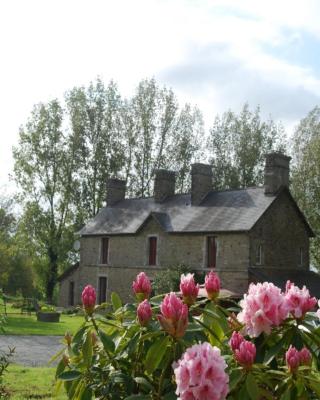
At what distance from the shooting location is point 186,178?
48156 millimetres

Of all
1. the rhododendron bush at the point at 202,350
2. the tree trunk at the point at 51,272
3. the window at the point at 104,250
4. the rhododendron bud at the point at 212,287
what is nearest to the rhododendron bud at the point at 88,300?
the rhododendron bush at the point at 202,350

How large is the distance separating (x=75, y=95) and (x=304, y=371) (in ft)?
149

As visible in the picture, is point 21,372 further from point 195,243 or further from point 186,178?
point 186,178

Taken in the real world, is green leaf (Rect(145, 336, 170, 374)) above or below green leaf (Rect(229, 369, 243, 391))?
above

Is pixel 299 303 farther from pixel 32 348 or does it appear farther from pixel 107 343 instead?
pixel 32 348

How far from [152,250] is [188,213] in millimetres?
3240

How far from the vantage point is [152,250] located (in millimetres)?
34531

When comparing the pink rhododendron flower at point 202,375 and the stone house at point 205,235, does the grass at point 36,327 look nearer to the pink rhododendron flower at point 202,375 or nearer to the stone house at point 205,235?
the stone house at point 205,235

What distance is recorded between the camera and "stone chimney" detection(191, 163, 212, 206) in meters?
34.2

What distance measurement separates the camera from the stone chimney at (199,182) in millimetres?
34156

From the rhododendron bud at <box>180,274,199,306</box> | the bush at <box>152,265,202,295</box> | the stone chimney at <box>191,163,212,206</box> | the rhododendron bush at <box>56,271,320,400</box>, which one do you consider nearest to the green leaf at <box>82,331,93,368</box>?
the rhododendron bush at <box>56,271,320,400</box>

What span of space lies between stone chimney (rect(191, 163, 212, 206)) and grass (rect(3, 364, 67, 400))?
21.9 meters

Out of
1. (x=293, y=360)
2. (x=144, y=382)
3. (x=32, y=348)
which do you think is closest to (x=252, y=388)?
(x=293, y=360)

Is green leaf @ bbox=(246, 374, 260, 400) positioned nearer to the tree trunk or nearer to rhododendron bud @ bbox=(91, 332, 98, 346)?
rhododendron bud @ bbox=(91, 332, 98, 346)
